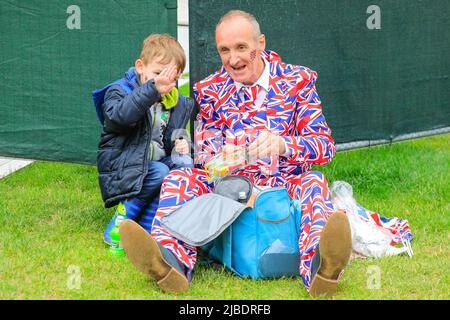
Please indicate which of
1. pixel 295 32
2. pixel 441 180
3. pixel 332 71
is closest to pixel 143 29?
pixel 295 32

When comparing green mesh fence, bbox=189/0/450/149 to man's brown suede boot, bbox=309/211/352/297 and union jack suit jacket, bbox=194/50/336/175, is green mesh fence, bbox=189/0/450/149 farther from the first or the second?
man's brown suede boot, bbox=309/211/352/297

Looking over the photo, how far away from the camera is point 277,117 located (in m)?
4.51

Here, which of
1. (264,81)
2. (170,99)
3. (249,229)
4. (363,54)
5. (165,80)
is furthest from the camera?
(363,54)

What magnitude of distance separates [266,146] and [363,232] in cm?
86

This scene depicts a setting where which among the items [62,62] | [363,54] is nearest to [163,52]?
[62,62]

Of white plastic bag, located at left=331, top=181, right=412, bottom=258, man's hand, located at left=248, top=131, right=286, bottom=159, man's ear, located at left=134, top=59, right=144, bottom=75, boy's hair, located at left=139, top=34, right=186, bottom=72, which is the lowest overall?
white plastic bag, located at left=331, top=181, right=412, bottom=258

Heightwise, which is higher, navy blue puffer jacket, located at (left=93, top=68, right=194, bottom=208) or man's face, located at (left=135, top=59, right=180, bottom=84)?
man's face, located at (left=135, top=59, right=180, bottom=84)

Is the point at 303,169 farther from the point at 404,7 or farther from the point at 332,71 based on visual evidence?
the point at 404,7

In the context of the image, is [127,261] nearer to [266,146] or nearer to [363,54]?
[266,146]

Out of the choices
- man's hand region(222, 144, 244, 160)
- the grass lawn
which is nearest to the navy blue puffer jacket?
the grass lawn

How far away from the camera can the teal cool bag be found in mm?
Answer: 4117

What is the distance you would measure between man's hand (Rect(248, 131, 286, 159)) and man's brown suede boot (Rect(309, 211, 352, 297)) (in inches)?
25.9

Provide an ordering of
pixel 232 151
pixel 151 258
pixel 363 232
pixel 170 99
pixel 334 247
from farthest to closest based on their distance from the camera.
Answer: pixel 170 99 < pixel 363 232 < pixel 232 151 < pixel 151 258 < pixel 334 247

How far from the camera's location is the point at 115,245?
4645 millimetres
